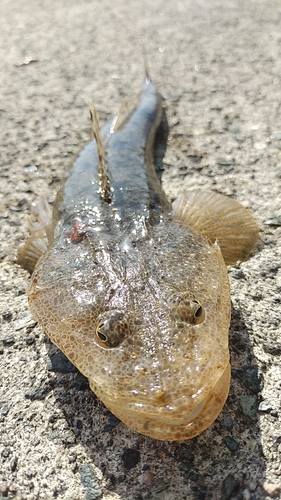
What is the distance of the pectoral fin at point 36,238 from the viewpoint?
336 cm

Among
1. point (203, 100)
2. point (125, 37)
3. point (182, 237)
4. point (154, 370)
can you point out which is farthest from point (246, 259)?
point (125, 37)

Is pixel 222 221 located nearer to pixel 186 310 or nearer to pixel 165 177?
pixel 165 177

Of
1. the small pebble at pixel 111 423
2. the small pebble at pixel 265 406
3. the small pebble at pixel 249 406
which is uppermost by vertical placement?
the small pebble at pixel 111 423

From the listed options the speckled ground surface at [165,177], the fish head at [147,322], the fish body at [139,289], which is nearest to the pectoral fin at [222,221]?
the fish body at [139,289]

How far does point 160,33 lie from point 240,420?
6267 millimetres

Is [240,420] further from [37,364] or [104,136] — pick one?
[104,136]

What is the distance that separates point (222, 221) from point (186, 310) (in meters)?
1.27

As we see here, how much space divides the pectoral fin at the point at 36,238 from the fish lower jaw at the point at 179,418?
1520mm

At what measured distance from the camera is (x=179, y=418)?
6.33 feet

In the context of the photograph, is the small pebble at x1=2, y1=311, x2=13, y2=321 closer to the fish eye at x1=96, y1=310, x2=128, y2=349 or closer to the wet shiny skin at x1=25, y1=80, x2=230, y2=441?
the wet shiny skin at x1=25, y1=80, x2=230, y2=441

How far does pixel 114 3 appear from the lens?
828cm

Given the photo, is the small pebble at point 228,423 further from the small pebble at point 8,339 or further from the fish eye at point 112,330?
the small pebble at point 8,339

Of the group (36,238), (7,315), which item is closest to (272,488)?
(7,315)

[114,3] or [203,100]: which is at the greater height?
[114,3]
